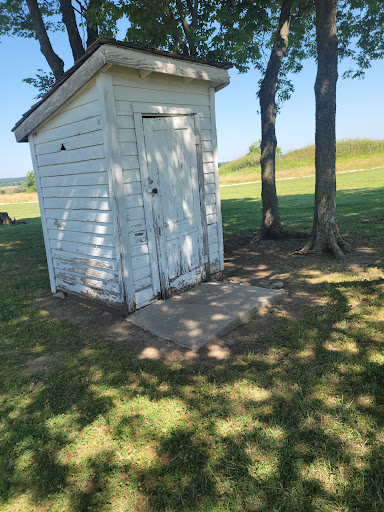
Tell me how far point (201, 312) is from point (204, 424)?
2.20 m

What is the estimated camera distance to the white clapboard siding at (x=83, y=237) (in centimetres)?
523

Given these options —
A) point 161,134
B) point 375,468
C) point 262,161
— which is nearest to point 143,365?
point 375,468

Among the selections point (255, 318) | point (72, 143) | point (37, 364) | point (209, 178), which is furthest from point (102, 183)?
point (255, 318)

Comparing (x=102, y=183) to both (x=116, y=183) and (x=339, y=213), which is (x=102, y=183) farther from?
(x=339, y=213)

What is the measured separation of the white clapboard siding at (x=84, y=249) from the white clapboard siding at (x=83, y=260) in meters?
0.06

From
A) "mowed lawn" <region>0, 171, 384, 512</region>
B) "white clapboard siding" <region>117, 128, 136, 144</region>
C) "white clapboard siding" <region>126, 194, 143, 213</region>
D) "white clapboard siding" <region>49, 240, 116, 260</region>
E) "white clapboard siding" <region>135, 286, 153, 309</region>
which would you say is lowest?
"mowed lawn" <region>0, 171, 384, 512</region>

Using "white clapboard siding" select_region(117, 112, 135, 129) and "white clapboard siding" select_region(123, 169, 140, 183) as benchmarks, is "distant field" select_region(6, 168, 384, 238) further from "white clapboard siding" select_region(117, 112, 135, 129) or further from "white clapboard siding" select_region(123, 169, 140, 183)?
"white clapboard siding" select_region(117, 112, 135, 129)

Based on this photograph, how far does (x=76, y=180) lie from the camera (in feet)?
18.4

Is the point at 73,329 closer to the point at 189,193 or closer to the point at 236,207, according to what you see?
the point at 189,193

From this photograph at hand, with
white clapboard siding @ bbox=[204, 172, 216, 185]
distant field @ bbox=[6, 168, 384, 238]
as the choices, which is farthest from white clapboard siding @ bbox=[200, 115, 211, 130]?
distant field @ bbox=[6, 168, 384, 238]

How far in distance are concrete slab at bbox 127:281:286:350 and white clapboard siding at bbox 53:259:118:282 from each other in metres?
0.69

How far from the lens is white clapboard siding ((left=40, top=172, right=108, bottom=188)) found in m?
5.07

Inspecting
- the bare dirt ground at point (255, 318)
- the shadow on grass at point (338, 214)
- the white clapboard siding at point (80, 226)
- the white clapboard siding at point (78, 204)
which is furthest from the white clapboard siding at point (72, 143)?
the shadow on grass at point (338, 214)

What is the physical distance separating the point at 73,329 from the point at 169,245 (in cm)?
194
